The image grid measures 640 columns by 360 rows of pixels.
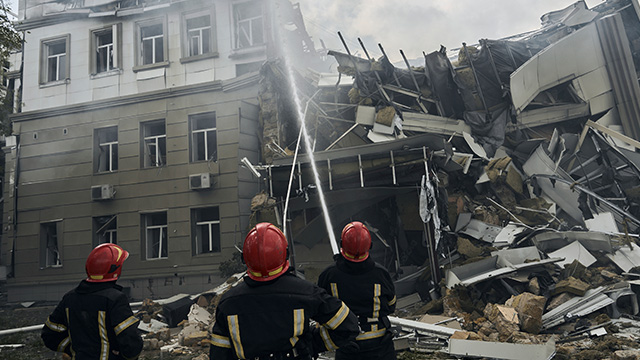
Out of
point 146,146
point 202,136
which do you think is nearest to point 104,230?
point 146,146

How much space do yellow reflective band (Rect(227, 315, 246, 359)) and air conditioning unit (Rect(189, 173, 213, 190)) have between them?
11.3 m

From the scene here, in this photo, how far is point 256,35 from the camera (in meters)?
14.2

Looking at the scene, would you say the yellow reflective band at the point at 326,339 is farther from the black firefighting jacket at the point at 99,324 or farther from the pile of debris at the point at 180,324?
the pile of debris at the point at 180,324

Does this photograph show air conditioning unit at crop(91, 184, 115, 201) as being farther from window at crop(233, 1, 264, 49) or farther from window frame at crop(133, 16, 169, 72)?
window at crop(233, 1, 264, 49)

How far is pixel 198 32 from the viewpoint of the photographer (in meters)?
14.7

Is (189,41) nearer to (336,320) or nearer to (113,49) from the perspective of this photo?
(113,49)

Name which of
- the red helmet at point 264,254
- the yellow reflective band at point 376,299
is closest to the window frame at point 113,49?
the yellow reflective band at point 376,299

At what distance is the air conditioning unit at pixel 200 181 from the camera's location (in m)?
12.9

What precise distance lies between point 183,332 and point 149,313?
9.21 feet

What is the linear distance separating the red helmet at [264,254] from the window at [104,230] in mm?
13757

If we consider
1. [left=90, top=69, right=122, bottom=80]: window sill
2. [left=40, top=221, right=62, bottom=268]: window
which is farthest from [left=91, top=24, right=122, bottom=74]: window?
[left=40, top=221, right=62, bottom=268]: window

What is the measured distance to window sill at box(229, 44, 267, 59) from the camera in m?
13.7

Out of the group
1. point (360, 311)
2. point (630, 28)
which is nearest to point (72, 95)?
point (360, 311)

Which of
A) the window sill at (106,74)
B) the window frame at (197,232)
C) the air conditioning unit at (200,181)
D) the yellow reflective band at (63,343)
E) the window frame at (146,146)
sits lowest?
the yellow reflective band at (63,343)
